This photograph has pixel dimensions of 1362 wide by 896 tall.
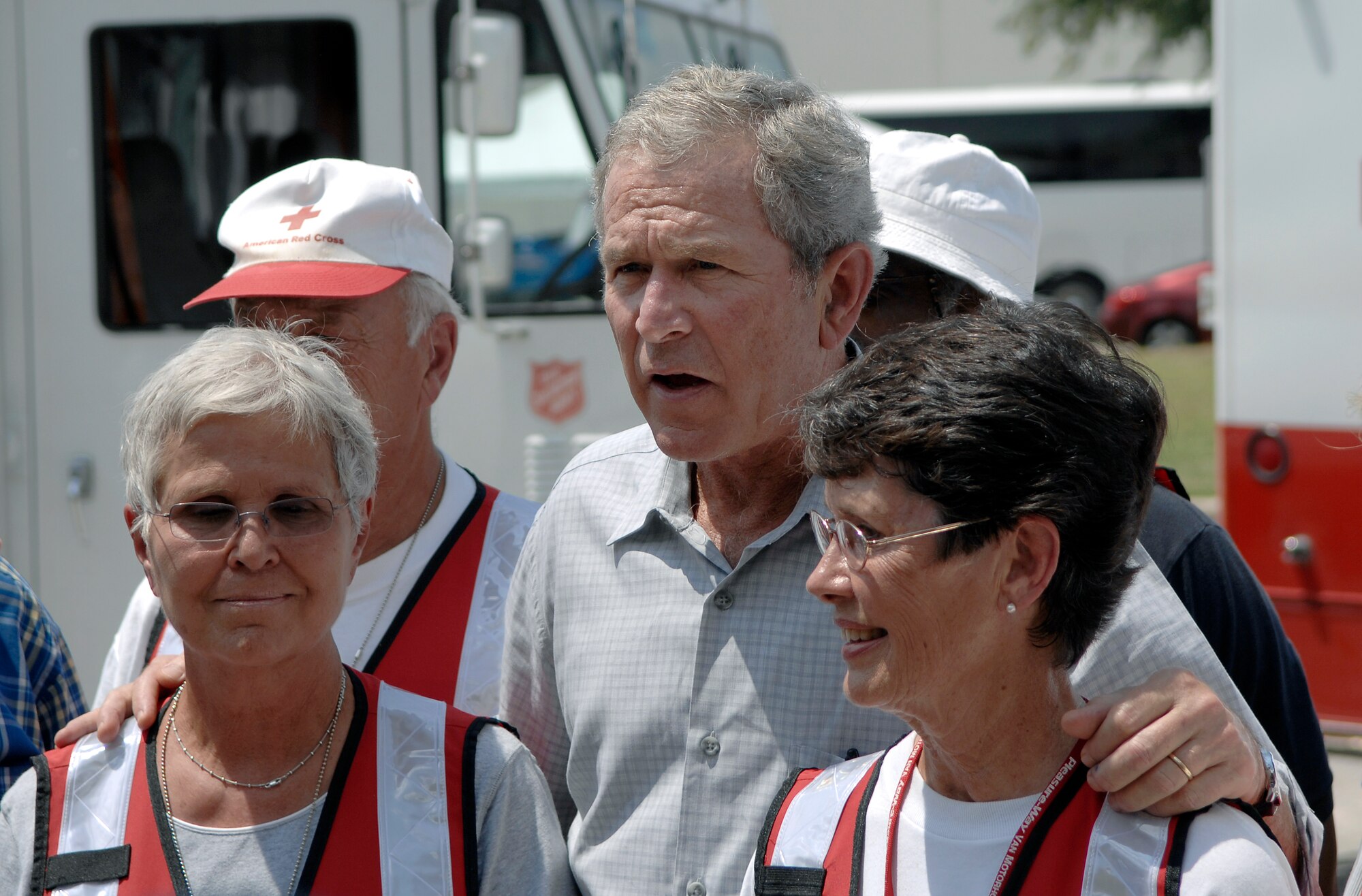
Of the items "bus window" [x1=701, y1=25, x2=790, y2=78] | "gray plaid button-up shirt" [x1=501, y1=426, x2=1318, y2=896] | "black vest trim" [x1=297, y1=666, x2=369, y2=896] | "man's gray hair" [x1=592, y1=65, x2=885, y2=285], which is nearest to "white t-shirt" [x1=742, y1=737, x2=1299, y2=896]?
"gray plaid button-up shirt" [x1=501, y1=426, x2=1318, y2=896]

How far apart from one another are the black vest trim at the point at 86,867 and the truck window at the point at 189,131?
3.19 metres

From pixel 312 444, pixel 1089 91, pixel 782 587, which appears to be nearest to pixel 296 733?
pixel 312 444

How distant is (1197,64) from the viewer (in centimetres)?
2122

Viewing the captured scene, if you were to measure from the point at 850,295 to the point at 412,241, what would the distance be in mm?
975

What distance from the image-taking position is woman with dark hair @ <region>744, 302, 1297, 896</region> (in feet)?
5.28

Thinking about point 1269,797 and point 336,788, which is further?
point 336,788

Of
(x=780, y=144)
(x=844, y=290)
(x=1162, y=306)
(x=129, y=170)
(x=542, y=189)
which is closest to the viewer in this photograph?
(x=780, y=144)

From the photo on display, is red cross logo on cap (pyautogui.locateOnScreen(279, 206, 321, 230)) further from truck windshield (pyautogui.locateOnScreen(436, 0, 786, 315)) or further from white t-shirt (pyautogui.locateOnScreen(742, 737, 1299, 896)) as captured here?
truck windshield (pyautogui.locateOnScreen(436, 0, 786, 315))

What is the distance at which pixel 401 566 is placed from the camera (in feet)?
8.36

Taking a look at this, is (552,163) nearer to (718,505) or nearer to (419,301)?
(419,301)

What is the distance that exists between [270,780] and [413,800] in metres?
0.21

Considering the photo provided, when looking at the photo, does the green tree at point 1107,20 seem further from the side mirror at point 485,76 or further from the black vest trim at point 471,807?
the black vest trim at point 471,807

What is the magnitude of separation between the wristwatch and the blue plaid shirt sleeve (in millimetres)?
1865

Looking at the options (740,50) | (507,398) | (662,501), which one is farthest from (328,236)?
(740,50)
